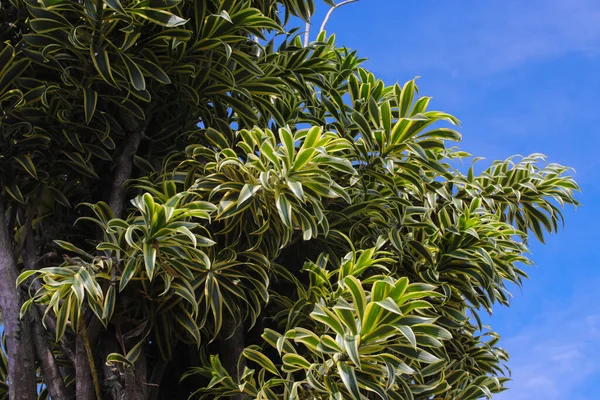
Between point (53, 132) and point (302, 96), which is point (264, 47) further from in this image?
point (53, 132)

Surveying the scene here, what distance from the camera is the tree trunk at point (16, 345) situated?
3.62 metres

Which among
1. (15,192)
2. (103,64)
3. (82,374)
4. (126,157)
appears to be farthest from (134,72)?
(82,374)

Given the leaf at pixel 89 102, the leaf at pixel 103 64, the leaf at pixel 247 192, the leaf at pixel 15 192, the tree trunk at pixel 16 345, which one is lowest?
the tree trunk at pixel 16 345

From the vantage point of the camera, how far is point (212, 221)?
3.64 metres

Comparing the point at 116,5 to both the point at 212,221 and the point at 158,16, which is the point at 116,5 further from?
the point at 212,221

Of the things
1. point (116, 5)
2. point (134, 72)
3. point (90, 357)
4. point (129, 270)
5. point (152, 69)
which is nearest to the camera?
point (129, 270)

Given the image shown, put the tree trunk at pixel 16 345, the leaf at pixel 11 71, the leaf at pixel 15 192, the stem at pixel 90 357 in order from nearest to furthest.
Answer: the stem at pixel 90 357 < the tree trunk at pixel 16 345 < the leaf at pixel 11 71 < the leaf at pixel 15 192

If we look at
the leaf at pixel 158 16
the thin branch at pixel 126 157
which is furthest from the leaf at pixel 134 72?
the thin branch at pixel 126 157

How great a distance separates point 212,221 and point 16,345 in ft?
3.65

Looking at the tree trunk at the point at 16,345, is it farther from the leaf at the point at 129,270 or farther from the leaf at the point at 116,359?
the leaf at the point at 129,270

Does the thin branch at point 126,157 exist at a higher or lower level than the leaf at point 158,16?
lower

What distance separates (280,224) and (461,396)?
57.4 inches

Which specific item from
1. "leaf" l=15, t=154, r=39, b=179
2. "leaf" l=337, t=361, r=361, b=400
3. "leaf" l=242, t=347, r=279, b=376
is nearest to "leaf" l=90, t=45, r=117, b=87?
"leaf" l=15, t=154, r=39, b=179

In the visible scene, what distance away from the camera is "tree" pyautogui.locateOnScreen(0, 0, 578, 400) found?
3309 millimetres
